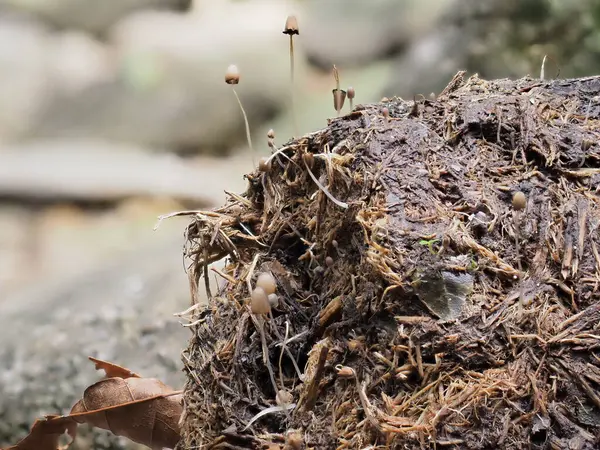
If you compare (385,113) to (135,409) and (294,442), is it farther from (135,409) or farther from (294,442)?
(135,409)

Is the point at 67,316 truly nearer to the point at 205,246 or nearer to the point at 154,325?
the point at 154,325

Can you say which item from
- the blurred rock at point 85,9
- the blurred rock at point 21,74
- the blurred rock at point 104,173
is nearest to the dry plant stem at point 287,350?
the blurred rock at point 104,173

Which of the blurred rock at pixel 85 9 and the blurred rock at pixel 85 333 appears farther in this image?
the blurred rock at pixel 85 9

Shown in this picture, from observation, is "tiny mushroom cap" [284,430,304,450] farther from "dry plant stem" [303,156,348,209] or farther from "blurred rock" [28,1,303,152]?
"blurred rock" [28,1,303,152]

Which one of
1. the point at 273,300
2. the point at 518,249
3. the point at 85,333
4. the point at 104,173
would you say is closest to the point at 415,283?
the point at 518,249

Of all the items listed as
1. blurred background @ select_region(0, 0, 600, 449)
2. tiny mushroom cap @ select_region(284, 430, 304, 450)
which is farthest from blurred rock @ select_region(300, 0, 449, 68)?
tiny mushroom cap @ select_region(284, 430, 304, 450)

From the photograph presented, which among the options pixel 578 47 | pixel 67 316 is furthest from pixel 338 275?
pixel 578 47

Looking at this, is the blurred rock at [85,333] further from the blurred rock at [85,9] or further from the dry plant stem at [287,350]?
the blurred rock at [85,9]
